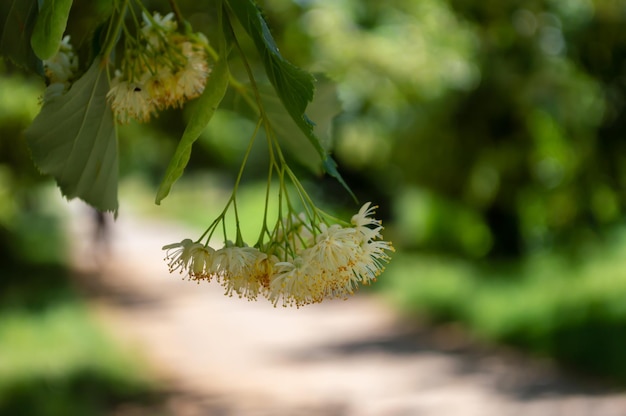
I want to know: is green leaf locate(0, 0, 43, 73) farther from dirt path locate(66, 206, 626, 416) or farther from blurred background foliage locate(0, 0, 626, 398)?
dirt path locate(66, 206, 626, 416)

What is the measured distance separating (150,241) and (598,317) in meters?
14.0

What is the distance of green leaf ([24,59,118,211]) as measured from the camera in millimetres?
1253

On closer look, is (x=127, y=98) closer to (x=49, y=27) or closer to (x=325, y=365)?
(x=49, y=27)

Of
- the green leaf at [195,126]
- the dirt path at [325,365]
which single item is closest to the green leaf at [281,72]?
the green leaf at [195,126]

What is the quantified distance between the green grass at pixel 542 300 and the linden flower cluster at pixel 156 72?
22.5ft

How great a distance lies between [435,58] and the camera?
27.8 feet

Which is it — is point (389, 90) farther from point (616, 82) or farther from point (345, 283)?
point (345, 283)

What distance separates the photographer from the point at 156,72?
133 centimetres

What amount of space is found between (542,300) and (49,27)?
8964 millimetres

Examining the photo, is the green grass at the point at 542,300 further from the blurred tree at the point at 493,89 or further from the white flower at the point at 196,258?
the white flower at the point at 196,258

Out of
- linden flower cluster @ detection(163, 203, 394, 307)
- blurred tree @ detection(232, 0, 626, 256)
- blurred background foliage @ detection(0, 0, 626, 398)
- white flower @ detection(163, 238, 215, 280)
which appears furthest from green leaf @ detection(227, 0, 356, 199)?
blurred tree @ detection(232, 0, 626, 256)

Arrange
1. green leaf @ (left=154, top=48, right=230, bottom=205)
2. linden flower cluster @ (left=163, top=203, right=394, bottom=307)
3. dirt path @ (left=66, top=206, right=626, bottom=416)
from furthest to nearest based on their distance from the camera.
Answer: dirt path @ (left=66, top=206, right=626, bottom=416)
linden flower cluster @ (left=163, top=203, right=394, bottom=307)
green leaf @ (left=154, top=48, right=230, bottom=205)

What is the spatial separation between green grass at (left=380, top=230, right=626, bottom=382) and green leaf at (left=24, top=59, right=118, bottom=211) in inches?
273

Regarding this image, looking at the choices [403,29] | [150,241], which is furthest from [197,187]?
[403,29]
